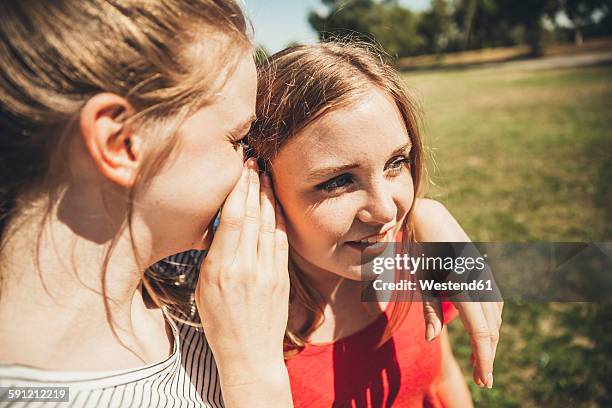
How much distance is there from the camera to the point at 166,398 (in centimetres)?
140

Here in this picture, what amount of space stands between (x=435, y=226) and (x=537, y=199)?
650 cm

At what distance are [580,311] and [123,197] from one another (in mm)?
4430

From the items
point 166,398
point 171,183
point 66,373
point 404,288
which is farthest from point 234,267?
point 404,288

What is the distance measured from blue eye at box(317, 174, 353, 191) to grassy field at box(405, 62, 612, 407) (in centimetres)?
61

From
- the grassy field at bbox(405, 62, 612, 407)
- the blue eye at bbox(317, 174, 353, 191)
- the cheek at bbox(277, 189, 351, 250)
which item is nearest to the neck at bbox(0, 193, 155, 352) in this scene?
the cheek at bbox(277, 189, 351, 250)

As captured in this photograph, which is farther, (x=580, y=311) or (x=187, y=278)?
(x=580, y=311)

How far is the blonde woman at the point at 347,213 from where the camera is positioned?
1.53m

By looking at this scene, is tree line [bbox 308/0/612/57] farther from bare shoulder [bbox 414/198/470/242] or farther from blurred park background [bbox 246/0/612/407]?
bare shoulder [bbox 414/198/470/242]

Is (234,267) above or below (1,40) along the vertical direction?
below

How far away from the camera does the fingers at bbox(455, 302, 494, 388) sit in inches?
62.8

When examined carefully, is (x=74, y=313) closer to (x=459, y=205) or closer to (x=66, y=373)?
(x=66, y=373)

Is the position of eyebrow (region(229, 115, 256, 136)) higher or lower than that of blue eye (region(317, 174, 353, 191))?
higher

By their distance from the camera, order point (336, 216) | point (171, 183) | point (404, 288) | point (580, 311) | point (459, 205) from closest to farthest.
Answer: point (171, 183)
point (336, 216)
point (404, 288)
point (580, 311)
point (459, 205)

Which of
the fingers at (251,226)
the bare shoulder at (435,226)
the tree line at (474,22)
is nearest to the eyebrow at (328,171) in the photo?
the fingers at (251,226)
